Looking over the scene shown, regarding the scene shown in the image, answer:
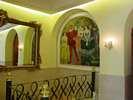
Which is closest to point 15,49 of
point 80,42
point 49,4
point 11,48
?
point 11,48

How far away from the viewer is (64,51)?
6543mm

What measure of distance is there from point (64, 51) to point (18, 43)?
163 cm

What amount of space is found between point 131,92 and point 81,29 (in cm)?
239

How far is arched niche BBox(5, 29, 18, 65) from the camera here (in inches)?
212

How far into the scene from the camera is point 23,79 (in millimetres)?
5754

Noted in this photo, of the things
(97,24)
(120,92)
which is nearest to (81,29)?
(97,24)

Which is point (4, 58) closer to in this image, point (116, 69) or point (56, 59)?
point (56, 59)

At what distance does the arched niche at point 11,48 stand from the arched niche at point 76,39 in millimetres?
1633

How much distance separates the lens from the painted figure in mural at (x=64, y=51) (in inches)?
253

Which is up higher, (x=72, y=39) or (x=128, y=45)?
(x=72, y=39)

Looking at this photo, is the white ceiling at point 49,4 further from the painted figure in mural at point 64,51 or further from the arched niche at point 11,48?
the painted figure in mural at point 64,51

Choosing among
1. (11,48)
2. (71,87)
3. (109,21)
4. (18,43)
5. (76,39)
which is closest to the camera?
(109,21)

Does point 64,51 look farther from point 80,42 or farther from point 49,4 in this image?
point 49,4

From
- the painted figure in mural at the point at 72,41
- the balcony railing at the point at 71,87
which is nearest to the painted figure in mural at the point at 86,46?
the painted figure in mural at the point at 72,41
